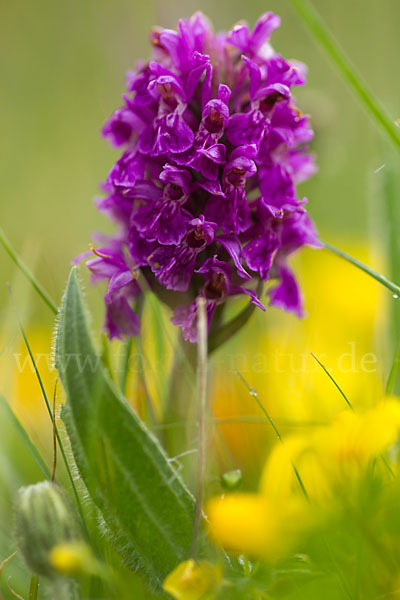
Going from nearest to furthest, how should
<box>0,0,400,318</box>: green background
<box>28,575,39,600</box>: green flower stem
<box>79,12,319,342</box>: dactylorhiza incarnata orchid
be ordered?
<box>28,575,39,600</box>: green flower stem
<box>79,12,319,342</box>: dactylorhiza incarnata orchid
<box>0,0,400,318</box>: green background

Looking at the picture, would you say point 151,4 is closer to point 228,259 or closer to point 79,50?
point 79,50

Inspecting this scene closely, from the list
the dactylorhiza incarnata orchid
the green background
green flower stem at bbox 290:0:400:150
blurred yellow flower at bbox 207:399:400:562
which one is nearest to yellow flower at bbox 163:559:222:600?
blurred yellow flower at bbox 207:399:400:562

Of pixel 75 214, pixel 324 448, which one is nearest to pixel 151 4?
pixel 75 214

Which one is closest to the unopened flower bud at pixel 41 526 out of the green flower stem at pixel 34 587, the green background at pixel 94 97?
the green flower stem at pixel 34 587

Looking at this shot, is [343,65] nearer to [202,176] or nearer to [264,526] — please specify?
[202,176]

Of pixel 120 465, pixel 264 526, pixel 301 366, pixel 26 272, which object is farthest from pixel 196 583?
pixel 301 366

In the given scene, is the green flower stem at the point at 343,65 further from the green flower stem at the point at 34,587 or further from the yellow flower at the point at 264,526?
the green flower stem at the point at 34,587

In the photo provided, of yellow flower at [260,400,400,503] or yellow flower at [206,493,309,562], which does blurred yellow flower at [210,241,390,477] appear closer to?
yellow flower at [260,400,400,503]
